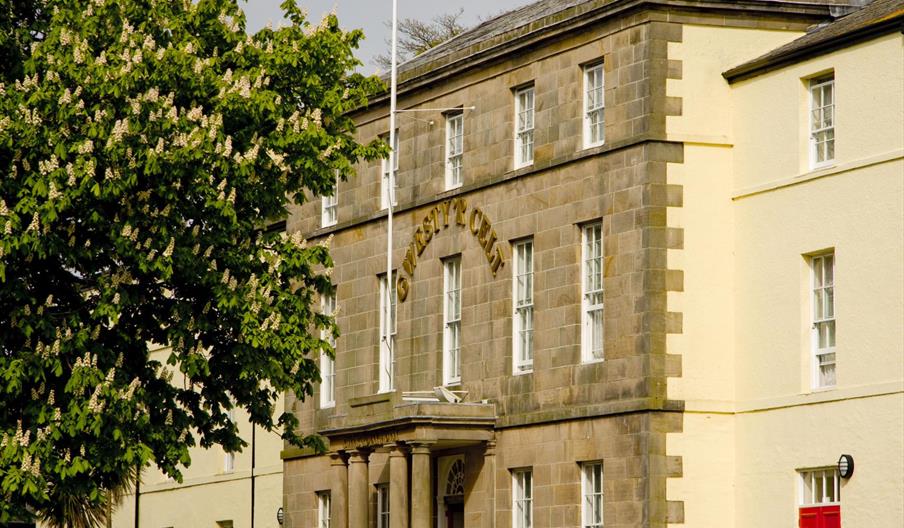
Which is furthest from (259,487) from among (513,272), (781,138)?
(781,138)

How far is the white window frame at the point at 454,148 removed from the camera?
4022 centimetres

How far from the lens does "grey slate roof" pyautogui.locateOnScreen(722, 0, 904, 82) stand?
105 feet

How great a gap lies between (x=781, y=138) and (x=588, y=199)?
3608 mm

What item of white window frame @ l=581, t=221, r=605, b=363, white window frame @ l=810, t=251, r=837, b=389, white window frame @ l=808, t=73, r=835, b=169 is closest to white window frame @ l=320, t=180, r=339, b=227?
white window frame @ l=581, t=221, r=605, b=363

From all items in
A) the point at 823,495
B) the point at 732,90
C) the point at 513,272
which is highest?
the point at 732,90

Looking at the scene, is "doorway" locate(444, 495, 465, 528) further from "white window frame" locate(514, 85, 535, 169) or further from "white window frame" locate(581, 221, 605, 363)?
"white window frame" locate(514, 85, 535, 169)

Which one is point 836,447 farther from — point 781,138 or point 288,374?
point 288,374

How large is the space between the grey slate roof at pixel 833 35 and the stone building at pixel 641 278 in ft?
0.21

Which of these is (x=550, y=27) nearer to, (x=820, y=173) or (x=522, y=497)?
(x=820, y=173)

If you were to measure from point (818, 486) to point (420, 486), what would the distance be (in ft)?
25.8

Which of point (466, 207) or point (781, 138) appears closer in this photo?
point (781, 138)

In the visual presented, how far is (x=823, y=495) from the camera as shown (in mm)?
32625

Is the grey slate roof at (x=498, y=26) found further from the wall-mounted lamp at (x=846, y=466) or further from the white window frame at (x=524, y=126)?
the wall-mounted lamp at (x=846, y=466)

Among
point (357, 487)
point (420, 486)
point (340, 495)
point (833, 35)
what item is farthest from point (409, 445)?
point (833, 35)
